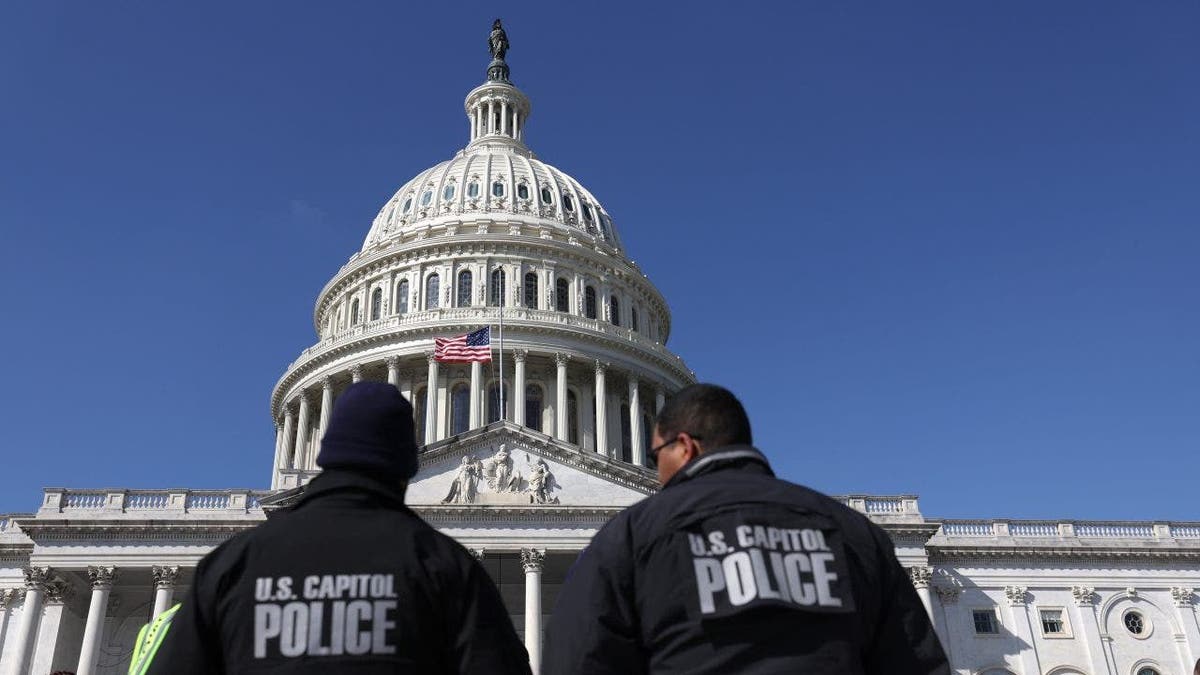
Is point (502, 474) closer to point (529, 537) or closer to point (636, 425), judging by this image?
point (529, 537)

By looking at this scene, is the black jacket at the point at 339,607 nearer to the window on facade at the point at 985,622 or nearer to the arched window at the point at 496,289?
the window on facade at the point at 985,622

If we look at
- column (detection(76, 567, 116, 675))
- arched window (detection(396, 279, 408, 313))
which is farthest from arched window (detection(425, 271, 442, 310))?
column (detection(76, 567, 116, 675))

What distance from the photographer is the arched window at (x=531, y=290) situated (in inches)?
2726

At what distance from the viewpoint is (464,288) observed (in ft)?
226

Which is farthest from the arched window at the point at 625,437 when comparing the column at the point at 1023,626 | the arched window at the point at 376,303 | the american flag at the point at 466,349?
the column at the point at 1023,626

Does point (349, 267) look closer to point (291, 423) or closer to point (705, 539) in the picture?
point (291, 423)

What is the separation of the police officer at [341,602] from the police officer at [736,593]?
38 cm

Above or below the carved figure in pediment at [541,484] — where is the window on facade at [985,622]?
below

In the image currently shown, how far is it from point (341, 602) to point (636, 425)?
6113 cm

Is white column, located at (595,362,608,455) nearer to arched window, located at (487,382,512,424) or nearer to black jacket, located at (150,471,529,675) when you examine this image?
arched window, located at (487,382,512,424)

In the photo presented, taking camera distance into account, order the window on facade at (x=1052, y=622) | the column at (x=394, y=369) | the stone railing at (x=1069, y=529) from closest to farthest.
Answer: the window on facade at (x=1052, y=622)
the stone railing at (x=1069, y=529)
the column at (x=394, y=369)

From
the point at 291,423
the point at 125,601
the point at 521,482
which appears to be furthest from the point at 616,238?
the point at 125,601

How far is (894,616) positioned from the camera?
4586 millimetres

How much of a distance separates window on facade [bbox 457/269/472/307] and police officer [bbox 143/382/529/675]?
63.5 m
